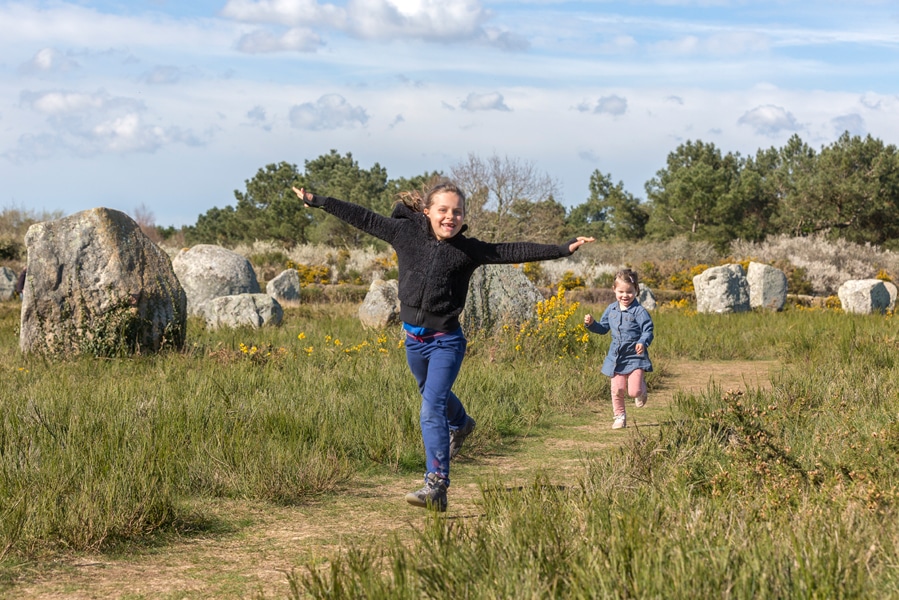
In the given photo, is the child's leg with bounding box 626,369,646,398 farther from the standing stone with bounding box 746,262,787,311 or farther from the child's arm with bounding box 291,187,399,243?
the standing stone with bounding box 746,262,787,311

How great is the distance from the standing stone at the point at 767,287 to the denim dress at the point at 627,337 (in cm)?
1490

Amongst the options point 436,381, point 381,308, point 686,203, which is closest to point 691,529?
point 436,381

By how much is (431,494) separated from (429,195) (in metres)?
1.79

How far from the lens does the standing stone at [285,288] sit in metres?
22.0

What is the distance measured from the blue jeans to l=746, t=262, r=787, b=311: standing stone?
17979 millimetres

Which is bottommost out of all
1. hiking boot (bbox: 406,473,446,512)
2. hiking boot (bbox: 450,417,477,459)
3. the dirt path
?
the dirt path

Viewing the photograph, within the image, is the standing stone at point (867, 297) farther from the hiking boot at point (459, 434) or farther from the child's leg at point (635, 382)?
the hiking boot at point (459, 434)

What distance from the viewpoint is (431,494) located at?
16.4 feet

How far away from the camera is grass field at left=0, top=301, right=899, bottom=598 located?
3.32 meters

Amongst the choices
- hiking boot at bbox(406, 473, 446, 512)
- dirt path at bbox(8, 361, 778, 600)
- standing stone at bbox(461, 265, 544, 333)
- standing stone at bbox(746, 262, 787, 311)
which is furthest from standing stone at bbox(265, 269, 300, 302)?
hiking boot at bbox(406, 473, 446, 512)

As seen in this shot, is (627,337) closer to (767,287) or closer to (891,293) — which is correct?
(767,287)

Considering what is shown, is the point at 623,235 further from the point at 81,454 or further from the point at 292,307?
the point at 81,454

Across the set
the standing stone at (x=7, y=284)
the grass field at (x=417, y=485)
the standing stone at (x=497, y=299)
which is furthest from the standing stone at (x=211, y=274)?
the grass field at (x=417, y=485)

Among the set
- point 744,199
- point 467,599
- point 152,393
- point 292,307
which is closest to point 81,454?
point 152,393
